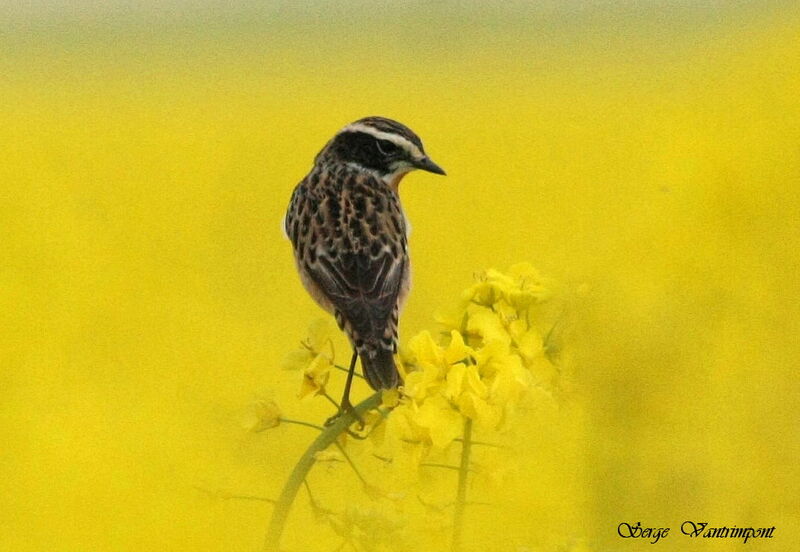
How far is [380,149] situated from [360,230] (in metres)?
0.57

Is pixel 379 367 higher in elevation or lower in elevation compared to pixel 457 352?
lower

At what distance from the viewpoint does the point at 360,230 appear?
4.23 meters

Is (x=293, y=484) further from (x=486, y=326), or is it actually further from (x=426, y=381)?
(x=486, y=326)

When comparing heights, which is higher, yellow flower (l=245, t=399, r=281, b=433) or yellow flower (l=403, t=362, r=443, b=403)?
yellow flower (l=403, t=362, r=443, b=403)

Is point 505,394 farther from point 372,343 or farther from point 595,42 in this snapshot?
point 595,42

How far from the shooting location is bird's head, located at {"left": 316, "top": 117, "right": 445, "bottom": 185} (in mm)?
4430

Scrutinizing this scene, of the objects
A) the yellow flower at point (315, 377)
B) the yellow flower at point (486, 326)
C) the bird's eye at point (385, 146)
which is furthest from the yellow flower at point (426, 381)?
the bird's eye at point (385, 146)

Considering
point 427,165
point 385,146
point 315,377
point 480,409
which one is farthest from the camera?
point 385,146

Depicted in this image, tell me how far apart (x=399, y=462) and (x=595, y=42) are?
485 centimetres

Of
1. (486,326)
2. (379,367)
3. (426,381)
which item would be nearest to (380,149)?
(379,367)

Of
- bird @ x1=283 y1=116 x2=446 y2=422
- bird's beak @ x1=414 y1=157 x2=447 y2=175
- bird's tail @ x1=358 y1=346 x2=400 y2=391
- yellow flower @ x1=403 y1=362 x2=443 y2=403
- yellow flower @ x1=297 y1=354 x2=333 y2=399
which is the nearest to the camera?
yellow flower @ x1=403 y1=362 x2=443 y2=403

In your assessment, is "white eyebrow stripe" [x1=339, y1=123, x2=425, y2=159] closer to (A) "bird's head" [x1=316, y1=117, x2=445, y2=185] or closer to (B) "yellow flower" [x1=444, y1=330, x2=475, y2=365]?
(A) "bird's head" [x1=316, y1=117, x2=445, y2=185]

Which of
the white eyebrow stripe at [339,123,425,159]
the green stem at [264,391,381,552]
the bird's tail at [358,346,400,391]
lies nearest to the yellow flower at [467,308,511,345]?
the green stem at [264,391,381,552]

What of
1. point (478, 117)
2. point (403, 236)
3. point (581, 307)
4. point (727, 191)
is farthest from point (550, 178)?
point (581, 307)
